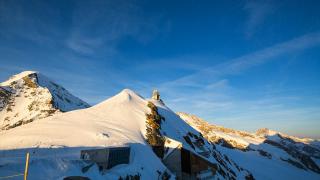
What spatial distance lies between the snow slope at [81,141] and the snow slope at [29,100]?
323 feet

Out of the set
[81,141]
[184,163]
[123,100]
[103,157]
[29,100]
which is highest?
[29,100]

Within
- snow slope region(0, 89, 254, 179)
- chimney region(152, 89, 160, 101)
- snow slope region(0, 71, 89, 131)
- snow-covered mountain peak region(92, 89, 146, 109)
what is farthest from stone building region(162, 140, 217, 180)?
snow slope region(0, 71, 89, 131)

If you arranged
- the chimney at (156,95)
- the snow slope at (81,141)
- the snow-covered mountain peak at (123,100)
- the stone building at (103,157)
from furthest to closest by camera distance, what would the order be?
the chimney at (156,95) < the snow-covered mountain peak at (123,100) < the stone building at (103,157) < the snow slope at (81,141)

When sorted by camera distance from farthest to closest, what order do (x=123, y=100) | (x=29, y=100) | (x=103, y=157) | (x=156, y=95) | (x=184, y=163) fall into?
(x=29, y=100)
(x=156, y=95)
(x=123, y=100)
(x=184, y=163)
(x=103, y=157)

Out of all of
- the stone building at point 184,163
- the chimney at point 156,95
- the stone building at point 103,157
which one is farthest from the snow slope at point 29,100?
the stone building at point 103,157

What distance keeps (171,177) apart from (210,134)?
446 feet

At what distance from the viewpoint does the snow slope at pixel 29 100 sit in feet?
453

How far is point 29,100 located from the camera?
160m

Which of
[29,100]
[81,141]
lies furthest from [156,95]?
[29,100]

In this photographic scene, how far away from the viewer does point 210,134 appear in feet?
540

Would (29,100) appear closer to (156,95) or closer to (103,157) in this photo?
(156,95)

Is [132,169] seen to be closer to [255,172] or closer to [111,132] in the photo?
[111,132]

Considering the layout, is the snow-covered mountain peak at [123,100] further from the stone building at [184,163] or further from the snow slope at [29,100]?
the snow slope at [29,100]

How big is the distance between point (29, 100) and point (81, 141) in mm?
151273
